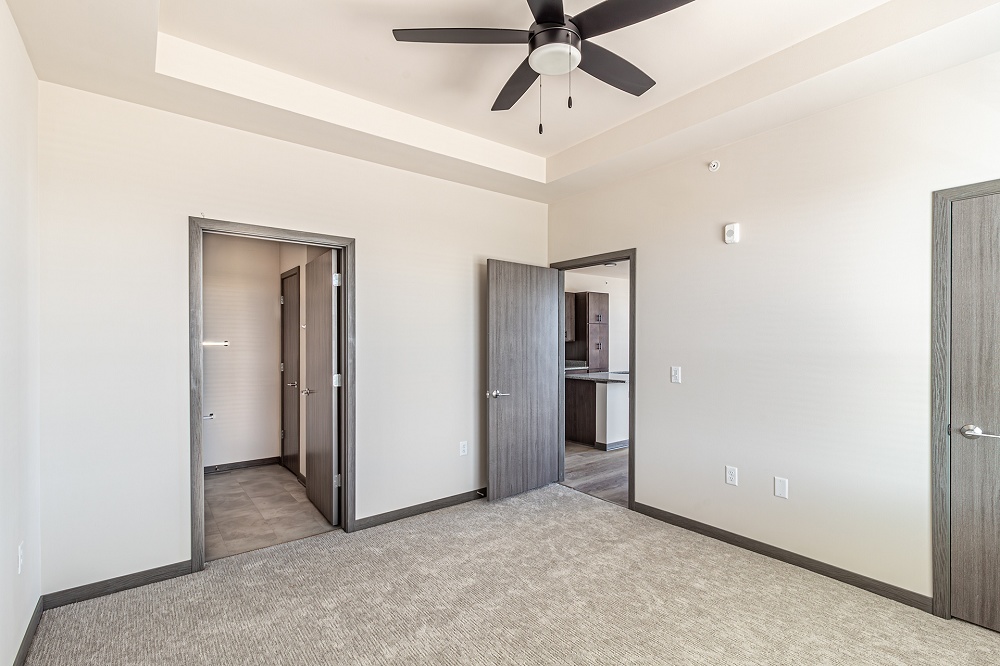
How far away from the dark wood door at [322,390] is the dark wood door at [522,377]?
1233 mm

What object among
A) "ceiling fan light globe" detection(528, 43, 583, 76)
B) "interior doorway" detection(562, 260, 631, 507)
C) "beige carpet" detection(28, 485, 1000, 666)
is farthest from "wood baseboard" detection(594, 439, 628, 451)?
"ceiling fan light globe" detection(528, 43, 583, 76)

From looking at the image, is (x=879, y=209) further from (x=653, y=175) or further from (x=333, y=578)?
(x=333, y=578)

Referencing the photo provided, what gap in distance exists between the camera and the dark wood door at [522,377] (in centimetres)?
417

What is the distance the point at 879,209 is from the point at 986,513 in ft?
5.19

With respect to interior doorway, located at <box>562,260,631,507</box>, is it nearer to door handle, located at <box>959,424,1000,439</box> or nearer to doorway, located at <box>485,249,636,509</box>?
doorway, located at <box>485,249,636,509</box>

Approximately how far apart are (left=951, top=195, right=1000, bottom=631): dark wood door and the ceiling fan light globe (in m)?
2.03

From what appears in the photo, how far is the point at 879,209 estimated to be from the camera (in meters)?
2.69

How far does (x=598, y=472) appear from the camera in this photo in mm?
5066

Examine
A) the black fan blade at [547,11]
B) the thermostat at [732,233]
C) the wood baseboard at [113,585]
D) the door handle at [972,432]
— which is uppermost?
the black fan blade at [547,11]

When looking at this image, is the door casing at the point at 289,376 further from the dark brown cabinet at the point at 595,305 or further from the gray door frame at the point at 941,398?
the gray door frame at the point at 941,398

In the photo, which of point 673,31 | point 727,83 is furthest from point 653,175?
point 673,31

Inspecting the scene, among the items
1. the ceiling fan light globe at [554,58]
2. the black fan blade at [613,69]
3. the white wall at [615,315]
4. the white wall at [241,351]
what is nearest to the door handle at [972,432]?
the black fan blade at [613,69]

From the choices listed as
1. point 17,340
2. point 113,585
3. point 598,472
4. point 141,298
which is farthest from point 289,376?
point 598,472

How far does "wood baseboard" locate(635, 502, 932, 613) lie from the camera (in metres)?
2.56
